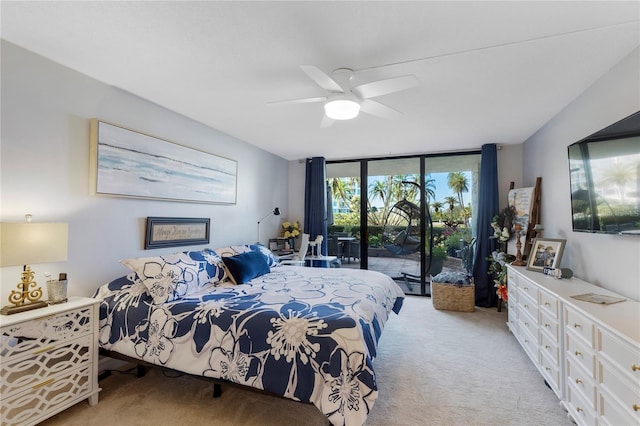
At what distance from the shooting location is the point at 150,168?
9.20ft

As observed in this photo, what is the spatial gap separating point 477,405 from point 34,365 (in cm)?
287

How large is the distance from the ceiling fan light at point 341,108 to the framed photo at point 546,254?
2269 mm

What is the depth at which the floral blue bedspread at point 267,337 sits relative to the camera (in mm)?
1670

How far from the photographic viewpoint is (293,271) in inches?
134

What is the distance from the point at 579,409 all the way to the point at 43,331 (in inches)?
129

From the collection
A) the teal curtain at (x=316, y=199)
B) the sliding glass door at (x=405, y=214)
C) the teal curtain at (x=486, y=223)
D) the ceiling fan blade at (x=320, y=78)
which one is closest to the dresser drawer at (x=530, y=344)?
the teal curtain at (x=486, y=223)

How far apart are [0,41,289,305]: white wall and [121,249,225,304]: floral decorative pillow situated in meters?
0.32

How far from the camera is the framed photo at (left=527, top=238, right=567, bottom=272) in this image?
2.71 metres

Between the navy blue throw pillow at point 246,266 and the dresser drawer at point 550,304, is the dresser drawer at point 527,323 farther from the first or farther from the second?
the navy blue throw pillow at point 246,266

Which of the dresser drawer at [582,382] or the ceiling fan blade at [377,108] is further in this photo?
the ceiling fan blade at [377,108]

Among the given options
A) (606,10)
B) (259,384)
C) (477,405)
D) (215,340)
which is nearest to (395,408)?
(477,405)

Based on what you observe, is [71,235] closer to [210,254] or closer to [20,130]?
[20,130]

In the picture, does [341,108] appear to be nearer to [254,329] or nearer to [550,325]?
[254,329]

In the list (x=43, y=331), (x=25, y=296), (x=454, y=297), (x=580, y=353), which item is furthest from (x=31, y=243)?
(x=454, y=297)
